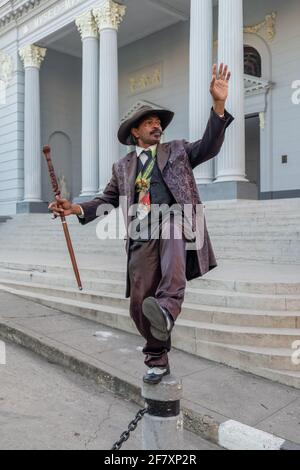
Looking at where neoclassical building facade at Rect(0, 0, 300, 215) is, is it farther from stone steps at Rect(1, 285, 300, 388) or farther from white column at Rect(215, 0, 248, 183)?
stone steps at Rect(1, 285, 300, 388)

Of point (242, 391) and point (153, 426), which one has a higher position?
point (153, 426)

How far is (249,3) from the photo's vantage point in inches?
618

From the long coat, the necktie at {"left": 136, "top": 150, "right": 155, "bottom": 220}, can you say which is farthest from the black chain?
the necktie at {"left": 136, "top": 150, "right": 155, "bottom": 220}

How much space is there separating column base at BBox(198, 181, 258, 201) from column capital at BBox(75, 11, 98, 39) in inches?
310

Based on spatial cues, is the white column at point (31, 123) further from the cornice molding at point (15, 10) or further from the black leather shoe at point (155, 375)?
the black leather shoe at point (155, 375)

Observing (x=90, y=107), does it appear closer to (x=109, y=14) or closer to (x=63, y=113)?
(x=109, y=14)

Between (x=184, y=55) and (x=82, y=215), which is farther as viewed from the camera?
(x=184, y=55)

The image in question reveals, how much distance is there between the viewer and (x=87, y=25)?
1579cm

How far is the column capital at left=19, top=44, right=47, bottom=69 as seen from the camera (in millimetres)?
18547

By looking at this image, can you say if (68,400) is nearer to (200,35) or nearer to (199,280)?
(199,280)

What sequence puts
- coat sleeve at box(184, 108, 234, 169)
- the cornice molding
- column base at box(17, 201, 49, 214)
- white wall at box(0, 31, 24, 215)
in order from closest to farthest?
1. coat sleeve at box(184, 108, 234, 169)
2. the cornice molding
3. column base at box(17, 201, 49, 214)
4. white wall at box(0, 31, 24, 215)

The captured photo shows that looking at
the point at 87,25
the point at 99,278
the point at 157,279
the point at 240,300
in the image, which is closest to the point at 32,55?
the point at 87,25
